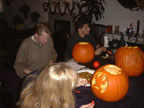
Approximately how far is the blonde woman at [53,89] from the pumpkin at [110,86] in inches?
11.2

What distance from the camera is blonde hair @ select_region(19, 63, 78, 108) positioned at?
2.94 ft

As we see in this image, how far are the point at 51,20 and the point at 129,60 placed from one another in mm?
4503

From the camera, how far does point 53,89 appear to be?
2.94 ft

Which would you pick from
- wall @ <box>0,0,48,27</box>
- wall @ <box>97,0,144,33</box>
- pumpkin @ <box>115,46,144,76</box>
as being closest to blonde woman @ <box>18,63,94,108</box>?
pumpkin @ <box>115,46,144,76</box>

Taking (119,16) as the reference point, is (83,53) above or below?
below

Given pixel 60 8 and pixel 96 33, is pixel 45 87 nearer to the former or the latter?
pixel 96 33

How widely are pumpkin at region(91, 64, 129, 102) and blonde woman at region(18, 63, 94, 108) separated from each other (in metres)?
0.28

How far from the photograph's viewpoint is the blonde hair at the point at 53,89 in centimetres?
90

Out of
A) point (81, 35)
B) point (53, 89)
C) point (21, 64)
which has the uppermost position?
point (81, 35)

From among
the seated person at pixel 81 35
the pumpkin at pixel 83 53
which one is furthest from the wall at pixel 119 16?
the pumpkin at pixel 83 53

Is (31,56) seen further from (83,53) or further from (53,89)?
(53,89)

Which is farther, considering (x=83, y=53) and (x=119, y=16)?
(x=119, y=16)

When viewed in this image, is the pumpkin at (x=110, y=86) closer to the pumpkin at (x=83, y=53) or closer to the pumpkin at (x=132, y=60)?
the pumpkin at (x=132, y=60)

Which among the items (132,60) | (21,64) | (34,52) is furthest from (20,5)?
A: (132,60)
